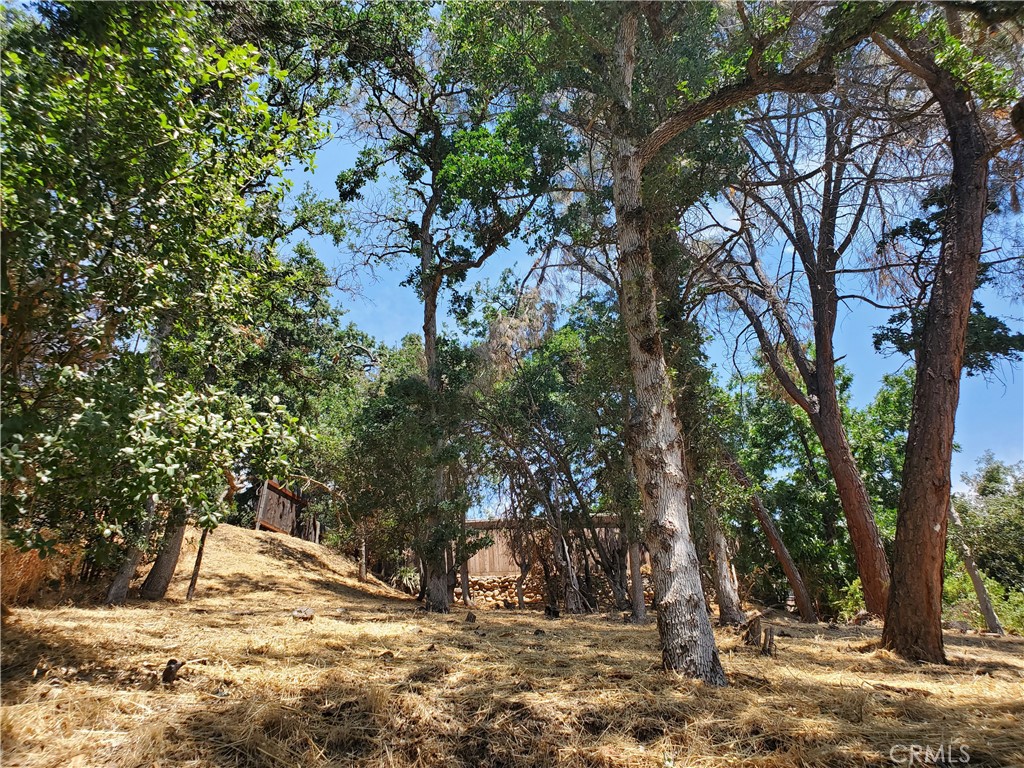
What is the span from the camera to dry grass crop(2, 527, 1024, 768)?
2281mm

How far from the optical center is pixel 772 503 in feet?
42.5

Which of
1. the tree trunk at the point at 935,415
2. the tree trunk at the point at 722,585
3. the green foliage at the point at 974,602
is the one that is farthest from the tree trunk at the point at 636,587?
the green foliage at the point at 974,602

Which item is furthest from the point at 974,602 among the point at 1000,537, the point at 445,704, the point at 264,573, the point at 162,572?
the point at 162,572

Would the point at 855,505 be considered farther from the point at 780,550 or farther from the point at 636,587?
the point at 636,587

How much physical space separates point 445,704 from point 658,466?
210 centimetres

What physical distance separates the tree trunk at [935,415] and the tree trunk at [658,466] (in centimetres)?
246

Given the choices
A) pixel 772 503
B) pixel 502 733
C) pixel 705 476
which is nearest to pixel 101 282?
pixel 502 733

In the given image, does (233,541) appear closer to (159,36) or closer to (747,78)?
(159,36)

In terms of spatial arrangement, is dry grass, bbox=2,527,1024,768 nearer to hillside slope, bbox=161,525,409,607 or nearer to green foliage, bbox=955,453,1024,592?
hillside slope, bbox=161,525,409,607

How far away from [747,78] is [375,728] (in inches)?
204

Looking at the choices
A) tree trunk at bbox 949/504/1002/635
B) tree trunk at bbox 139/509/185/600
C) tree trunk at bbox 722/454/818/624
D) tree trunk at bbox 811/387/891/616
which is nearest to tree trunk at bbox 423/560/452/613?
tree trunk at bbox 139/509/185/600

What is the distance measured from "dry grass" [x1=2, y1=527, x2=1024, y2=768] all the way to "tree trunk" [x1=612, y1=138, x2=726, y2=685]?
0.28 metres

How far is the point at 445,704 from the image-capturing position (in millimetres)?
2807

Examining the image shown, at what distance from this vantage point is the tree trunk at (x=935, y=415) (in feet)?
15.4
